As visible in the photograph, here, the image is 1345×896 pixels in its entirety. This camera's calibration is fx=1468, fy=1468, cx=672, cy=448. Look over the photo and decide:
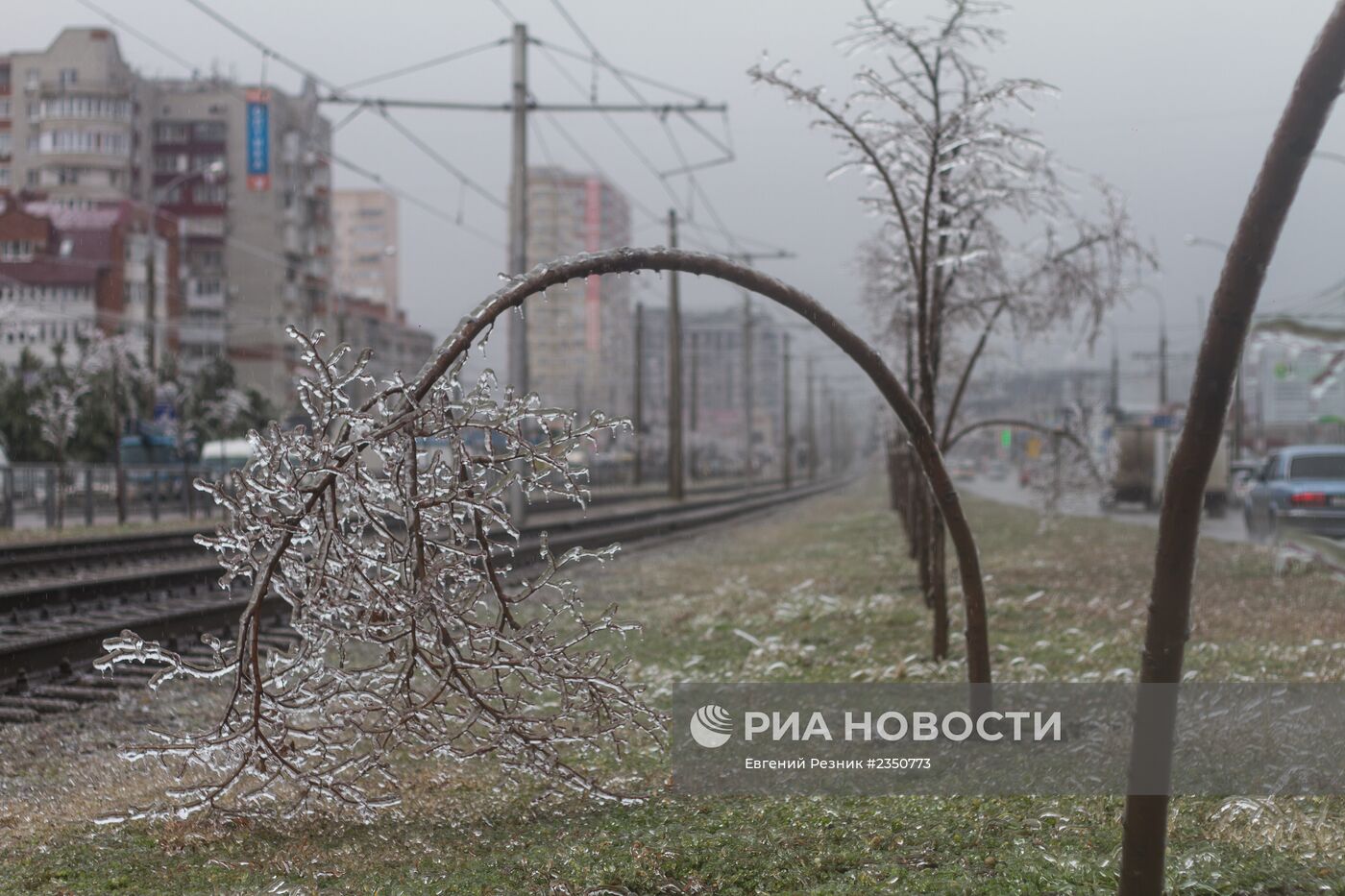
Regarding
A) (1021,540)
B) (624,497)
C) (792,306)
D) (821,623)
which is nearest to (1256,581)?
(821,623)

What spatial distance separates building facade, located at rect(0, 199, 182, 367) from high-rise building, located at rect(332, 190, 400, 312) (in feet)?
317

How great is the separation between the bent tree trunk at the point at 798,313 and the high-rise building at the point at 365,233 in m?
151

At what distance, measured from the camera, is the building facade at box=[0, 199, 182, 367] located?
145 feet

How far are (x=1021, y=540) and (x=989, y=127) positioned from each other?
18.9 meters

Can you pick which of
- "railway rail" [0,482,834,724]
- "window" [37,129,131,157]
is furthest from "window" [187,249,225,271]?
"railway rail" [0,482,834,724]

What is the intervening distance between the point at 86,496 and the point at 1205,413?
95.8 feet

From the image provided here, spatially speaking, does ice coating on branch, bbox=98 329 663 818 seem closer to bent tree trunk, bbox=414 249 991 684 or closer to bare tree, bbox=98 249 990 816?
bare tree, bbox=98 249 990 816

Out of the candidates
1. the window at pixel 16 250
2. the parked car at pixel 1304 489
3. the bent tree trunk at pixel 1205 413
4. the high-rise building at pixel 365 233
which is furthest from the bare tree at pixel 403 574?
the high-rise building at pixel 365 233

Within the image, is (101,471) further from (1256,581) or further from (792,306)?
(792,306)

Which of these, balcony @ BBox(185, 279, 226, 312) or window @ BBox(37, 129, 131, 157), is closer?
window @ BBox(37, 129, 131, 157)

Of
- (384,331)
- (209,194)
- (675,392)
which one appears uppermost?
(209,194)

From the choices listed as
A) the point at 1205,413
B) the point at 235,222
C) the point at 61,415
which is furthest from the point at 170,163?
the point at 1205,413

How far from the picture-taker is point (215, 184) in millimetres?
Result: 82000

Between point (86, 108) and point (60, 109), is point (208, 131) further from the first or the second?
point (60, 109)
